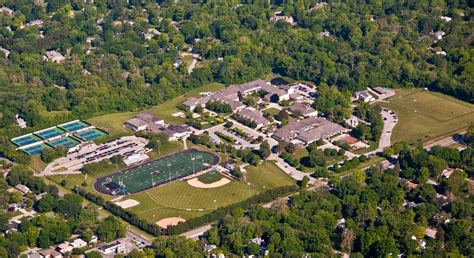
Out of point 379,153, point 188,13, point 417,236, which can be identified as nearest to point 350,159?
point 379,153

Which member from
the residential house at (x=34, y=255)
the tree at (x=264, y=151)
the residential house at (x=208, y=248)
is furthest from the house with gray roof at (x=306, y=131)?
the residential house at (x=34, y=255)

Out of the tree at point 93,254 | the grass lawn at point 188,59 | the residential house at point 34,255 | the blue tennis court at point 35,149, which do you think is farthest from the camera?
the grass lawn at point 188,59

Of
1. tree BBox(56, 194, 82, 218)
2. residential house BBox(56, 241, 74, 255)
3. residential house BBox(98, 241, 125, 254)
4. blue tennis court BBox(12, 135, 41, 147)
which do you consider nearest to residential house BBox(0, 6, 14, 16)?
blue tennis court BBox(12, 135, 41, 147)

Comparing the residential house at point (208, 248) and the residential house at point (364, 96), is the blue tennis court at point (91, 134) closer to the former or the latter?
the residential house at point (208, 248)

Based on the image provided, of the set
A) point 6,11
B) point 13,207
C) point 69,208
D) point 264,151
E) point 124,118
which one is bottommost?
point 124,118

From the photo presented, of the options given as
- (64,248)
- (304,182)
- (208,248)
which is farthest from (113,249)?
(304,182)

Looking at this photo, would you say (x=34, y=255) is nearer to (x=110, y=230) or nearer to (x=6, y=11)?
(x=110, y=230)

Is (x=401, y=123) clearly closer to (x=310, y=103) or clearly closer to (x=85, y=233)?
(x=310, y=103)
